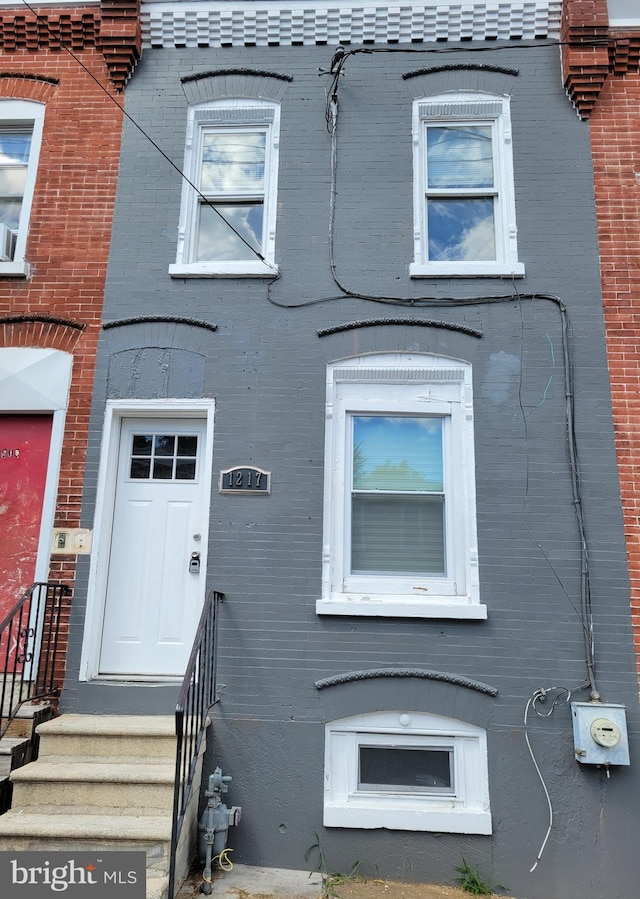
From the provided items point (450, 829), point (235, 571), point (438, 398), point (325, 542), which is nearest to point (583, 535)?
point (438, 398)

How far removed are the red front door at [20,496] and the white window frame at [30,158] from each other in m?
1.34

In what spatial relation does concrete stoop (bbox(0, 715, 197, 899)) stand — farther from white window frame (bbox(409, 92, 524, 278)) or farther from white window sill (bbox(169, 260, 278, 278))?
white window frame (bbox(409, 92, 524, 278))

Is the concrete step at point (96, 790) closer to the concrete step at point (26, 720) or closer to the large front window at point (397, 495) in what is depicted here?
the concrete step at point (26, 720)

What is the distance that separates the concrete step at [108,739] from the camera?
15.0ft

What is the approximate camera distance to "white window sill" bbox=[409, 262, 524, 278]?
5.57 meters

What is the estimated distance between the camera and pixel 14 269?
582cm

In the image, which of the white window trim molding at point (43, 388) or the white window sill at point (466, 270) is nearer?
the white window trim molding at point (43, 388)

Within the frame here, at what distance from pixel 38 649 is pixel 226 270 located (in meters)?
3.42

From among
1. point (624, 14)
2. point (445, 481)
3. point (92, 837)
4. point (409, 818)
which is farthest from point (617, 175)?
point (92, 837)

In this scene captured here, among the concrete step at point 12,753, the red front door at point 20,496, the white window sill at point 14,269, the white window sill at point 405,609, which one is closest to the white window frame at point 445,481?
the white window sill at point 405,609

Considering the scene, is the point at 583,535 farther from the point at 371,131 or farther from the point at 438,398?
→ the point at 371,131

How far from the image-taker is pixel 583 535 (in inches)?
199

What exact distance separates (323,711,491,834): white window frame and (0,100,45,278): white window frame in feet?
15.3

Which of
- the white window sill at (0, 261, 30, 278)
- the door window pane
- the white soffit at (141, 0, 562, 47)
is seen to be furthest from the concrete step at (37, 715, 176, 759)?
the white soffit at (141, 0, 562, 47)
